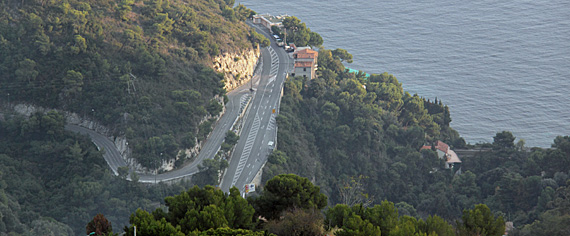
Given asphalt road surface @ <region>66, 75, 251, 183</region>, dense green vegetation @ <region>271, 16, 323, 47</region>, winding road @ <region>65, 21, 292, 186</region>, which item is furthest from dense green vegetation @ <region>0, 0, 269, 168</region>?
dense green vegetation @ <region>271, 16, 323, 47</region>

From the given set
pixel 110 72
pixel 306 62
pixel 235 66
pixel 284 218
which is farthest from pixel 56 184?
pixel 306 62

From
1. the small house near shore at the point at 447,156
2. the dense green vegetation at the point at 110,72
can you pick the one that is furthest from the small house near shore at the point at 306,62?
the small house near shore at the point at 447,156

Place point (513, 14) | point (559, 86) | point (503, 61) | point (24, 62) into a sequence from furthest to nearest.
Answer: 1. point (513, 14)
2. point (503, 61)
3. point (559, 86)
4. point (24, 62)

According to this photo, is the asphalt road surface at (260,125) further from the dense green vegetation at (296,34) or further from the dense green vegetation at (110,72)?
the dense green vegetation at (296,34)

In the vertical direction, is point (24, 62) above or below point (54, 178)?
above

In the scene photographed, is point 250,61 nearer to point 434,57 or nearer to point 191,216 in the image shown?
point 434,57

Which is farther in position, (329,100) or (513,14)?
(513,14)

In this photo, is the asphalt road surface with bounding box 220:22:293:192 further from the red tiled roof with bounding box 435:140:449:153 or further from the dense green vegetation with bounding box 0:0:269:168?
the red tiled roof with bounding box 435:140:449:153

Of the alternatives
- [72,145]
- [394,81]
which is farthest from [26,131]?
[394,81]
